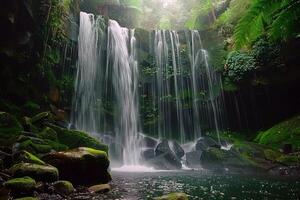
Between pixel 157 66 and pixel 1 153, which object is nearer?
pixel 1 153

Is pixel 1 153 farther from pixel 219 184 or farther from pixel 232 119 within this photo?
pixel 232 119

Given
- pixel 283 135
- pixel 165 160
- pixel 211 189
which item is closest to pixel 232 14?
pixel 283 135

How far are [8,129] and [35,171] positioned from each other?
11.0 ft

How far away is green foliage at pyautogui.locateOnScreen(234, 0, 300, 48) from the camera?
1.12 m

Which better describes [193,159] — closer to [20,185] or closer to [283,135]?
[283,135]

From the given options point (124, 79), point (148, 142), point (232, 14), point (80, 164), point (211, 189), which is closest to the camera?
point (80, 164)

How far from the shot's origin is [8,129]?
10.1 m

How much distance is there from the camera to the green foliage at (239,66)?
20641 mm

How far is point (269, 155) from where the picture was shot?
1505cm


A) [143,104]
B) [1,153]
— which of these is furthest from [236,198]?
[143,104]

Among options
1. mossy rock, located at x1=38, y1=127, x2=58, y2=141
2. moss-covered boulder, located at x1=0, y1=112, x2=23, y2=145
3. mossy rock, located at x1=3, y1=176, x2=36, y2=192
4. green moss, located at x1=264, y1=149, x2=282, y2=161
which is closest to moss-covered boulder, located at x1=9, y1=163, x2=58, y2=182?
mossy rock, located at x1=3, y1=176, x2=36, y2=192

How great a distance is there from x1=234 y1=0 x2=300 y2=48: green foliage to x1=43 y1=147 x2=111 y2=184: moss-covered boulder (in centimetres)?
790

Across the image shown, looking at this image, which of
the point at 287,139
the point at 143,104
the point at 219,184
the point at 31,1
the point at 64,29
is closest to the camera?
the point at 219,184

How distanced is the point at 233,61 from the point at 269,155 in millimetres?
8243
